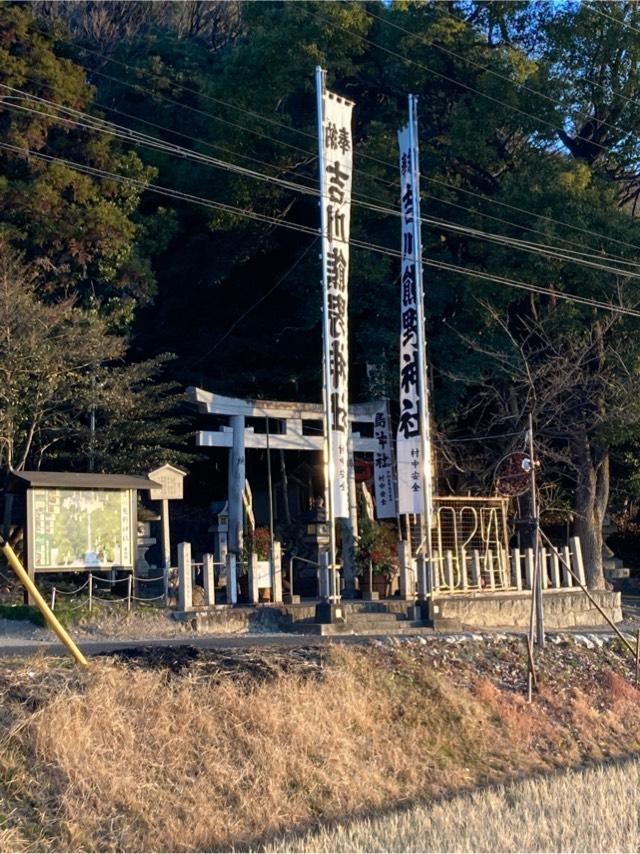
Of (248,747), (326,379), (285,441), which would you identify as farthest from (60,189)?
(248,747)

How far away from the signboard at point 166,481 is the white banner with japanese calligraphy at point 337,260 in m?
3.64

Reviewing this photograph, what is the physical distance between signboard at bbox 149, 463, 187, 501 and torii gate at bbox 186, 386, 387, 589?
82 centimetres

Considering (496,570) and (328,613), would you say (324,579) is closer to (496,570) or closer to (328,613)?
(328,613)

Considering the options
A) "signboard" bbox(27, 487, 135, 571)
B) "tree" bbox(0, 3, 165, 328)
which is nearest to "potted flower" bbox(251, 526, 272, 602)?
"signboard" bbox(27, 487, 135, 571)

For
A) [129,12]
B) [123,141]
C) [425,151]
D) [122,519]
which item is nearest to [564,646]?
[122,519]

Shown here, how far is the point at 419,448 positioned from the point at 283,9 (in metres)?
13.4

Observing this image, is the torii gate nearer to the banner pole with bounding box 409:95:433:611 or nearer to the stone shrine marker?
the stone shrine marker

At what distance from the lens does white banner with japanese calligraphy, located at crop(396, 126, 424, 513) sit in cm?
1972

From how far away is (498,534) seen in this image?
23781mm

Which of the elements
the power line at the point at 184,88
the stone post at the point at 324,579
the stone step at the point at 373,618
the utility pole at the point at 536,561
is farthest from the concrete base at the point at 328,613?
the power line at the point at 184,88

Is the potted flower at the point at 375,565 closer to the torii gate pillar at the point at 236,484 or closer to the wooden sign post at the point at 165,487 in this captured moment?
the torii gate pillar at the point at 236,484

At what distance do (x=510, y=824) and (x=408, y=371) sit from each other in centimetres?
1187

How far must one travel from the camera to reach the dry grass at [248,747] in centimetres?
928

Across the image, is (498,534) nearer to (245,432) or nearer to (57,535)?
(245,432)
